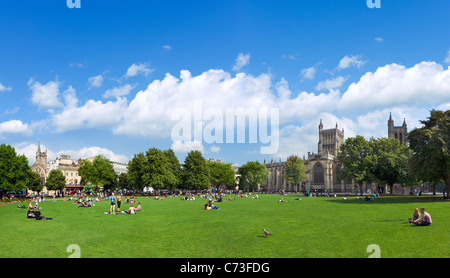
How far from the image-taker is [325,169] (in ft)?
384

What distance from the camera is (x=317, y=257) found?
11656mm

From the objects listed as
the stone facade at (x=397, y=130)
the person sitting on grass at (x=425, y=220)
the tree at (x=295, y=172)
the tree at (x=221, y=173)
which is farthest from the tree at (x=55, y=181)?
the stone facade at (x=397, y=130)

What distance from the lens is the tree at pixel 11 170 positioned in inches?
2282

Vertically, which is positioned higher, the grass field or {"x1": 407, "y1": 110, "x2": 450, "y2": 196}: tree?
{"x1": 407, "y1": 110, "x2": 450, "y2": 196}: tree

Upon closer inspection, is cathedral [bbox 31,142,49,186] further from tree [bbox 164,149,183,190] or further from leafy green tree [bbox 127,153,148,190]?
tree [bbox 164,149,183,190]

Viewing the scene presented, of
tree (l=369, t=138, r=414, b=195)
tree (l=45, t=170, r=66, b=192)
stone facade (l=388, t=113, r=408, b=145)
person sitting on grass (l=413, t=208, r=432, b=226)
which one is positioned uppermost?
stone facade (l=388, t=113, r=408, b=145)

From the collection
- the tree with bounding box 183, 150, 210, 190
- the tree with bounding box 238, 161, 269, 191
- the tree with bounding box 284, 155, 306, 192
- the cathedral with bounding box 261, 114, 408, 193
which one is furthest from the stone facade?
the tree with bounding box 183, 150, 210, 190

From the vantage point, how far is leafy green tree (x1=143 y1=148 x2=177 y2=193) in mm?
78875

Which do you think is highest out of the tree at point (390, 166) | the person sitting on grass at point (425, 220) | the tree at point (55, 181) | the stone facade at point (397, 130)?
the stone facade at point (397, 130)

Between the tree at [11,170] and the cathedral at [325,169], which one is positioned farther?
the cathedral at [325,169]

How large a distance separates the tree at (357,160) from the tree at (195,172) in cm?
Answer: 3971

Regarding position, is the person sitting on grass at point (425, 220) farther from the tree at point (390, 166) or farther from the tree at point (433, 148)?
the tree at point (390, 166)

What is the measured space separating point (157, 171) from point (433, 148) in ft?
197

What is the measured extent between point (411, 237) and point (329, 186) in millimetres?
104671
